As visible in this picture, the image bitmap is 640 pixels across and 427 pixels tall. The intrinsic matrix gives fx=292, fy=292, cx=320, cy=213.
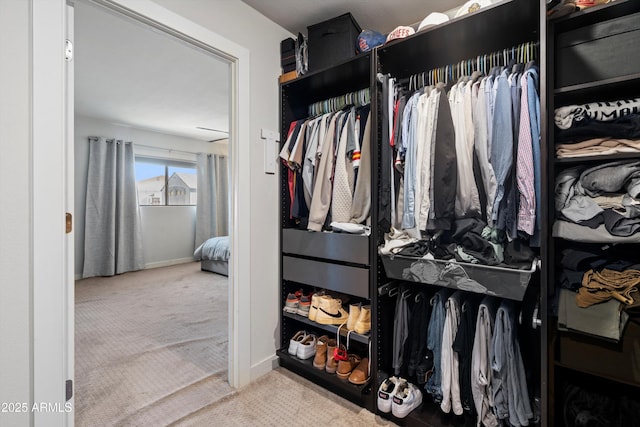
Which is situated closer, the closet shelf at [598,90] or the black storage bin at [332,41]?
the closet shelf at [598,90]

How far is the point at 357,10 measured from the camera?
184cm

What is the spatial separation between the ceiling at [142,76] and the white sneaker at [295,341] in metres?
1.77

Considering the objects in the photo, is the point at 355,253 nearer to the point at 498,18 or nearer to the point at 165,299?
the point at 498,18

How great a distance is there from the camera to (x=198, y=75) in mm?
3074

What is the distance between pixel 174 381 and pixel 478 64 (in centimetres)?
257

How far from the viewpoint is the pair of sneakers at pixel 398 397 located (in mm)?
1467

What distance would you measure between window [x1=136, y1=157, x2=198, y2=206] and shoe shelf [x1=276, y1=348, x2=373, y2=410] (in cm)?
453

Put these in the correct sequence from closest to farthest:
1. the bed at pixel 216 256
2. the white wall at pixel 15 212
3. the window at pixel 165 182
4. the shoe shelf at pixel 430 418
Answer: the white wall at pixel 15 212
the shoe shelf at pixel 430 418
the bed at pixel 216 256
the window at pixel 165 182

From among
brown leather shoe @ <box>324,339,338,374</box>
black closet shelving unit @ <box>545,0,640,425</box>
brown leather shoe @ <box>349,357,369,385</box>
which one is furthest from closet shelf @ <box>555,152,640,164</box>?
brown leather shoe @ <box>324,339,338,374</box>

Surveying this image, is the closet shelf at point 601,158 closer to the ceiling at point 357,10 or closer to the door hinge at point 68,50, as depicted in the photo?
the ceiling at point 357,10

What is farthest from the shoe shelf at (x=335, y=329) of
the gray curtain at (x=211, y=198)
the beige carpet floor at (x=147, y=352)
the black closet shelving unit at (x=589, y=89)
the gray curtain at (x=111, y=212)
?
the gray curtain at (x=211, y=198)

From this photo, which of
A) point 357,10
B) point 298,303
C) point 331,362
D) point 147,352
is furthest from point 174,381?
point 357,10

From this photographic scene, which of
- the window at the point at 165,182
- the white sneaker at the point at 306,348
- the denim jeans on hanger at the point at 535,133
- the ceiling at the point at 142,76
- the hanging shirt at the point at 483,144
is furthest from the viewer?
the window at the point at 165,182

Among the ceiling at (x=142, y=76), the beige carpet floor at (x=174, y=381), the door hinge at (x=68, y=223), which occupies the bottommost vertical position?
the beige carpet floor at (x=174, y=381)
